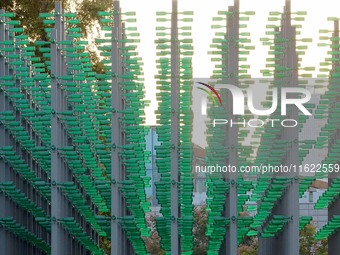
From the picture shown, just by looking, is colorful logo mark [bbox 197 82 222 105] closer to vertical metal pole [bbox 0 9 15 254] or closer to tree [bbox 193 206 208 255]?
vertical metal pole [bbox 0 9 15 254]

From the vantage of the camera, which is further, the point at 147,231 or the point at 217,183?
the point at 147,231

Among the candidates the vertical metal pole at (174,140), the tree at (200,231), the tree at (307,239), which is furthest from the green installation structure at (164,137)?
the tree at (307,239)

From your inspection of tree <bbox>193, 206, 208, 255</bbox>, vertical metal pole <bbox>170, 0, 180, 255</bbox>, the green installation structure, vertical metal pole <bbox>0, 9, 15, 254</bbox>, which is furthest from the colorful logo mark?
tree <bbox>193, 206, 208, 255</bbox>

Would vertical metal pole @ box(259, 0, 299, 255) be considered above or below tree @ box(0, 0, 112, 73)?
below

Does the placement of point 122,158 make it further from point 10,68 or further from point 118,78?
point 10,68

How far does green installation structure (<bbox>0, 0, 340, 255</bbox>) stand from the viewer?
1873 cm

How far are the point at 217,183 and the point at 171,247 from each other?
3.63 feet

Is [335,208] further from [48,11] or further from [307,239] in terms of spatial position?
[307,239]

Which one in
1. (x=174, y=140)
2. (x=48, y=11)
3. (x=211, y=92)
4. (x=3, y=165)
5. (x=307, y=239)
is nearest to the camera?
(x=174, y=140)

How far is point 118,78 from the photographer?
18906 millimetres

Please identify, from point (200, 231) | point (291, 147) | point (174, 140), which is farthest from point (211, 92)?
point (200, 231)

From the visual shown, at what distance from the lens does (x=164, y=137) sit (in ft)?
62.5

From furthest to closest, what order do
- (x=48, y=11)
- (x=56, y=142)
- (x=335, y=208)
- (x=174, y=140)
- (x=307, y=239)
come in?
(x=307, y=239), (x=48, y=11), (x=335, y=208), (x=56, y=142), (x=174, y=140)

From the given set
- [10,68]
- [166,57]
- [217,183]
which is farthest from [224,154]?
[10,68]
